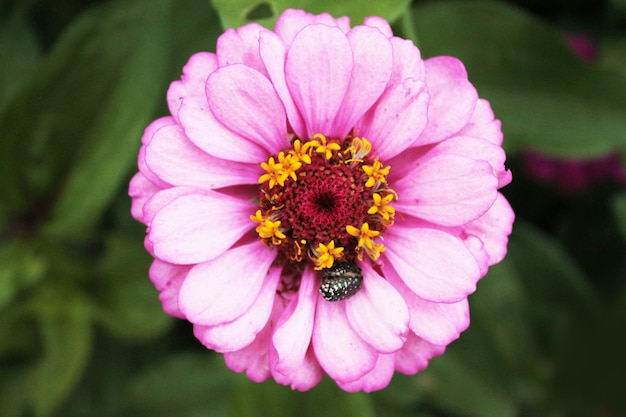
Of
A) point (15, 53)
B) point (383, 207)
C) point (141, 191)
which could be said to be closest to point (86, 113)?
point (15, 53)

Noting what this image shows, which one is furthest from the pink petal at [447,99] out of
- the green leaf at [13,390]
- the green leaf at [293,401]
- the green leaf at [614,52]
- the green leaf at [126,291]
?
the green leaf at [13,390]

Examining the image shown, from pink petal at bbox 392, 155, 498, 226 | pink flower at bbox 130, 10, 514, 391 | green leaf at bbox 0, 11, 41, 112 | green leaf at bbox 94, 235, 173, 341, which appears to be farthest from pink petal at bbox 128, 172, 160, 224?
green leaf at bbox 0, 11, 41, 112

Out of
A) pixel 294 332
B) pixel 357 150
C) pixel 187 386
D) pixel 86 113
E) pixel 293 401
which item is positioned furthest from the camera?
pixel 187 386

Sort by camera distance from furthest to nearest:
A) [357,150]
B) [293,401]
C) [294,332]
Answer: [293,401]
[357,150]
[294,332]

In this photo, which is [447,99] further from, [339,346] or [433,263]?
[339,346]

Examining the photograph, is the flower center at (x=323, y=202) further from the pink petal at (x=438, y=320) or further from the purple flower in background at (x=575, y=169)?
the purple flower in background at (x=575, y=169)

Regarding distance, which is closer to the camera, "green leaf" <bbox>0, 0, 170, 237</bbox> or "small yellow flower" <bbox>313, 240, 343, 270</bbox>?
"small yellow flower" <bbox>313, 240, 343, 270</bbox>

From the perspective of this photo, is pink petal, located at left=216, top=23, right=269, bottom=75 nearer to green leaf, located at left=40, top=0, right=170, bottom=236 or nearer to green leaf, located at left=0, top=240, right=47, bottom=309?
green leaf, located at left=40, top=0, right=170, bottom=236
